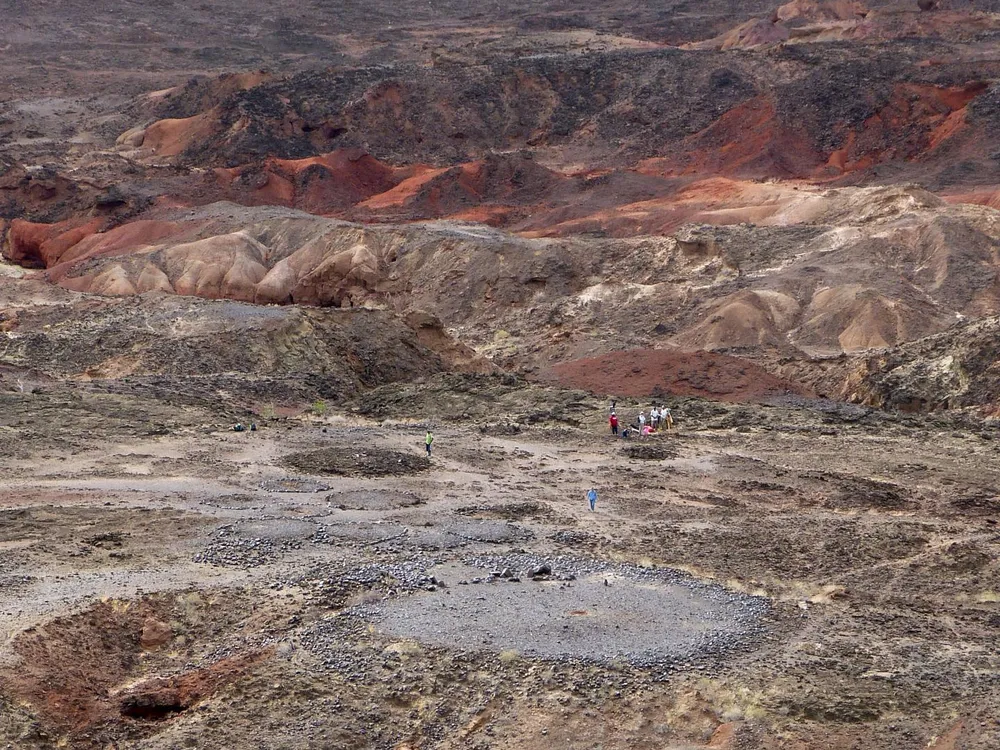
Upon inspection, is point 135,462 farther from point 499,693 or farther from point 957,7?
point 957,7

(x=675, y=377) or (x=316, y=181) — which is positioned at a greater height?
(x=316, y=181)

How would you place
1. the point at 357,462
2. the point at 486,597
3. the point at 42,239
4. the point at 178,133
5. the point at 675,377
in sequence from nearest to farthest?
the point at 486,597 → the point at 357,462 → the point at 675,377 → the point at 42,239 → the point at 178,133

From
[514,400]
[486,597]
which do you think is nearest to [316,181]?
[514,400]

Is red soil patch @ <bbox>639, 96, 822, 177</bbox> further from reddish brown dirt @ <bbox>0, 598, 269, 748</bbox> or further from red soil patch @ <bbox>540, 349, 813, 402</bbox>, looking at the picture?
reddish brown dirt @ <bbox>0, 598, 269, 748</bbox>

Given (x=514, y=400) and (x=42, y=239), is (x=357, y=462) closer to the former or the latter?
(x=514, y=400)

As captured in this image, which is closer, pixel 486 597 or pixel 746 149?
pixel 486 597

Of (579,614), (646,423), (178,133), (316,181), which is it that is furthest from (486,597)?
(178,133)

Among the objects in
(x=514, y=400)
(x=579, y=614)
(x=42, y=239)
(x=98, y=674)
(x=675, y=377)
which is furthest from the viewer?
(x=42, y=239)

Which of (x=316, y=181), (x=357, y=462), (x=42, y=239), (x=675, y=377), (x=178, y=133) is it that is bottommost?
(x=675, y=377)
